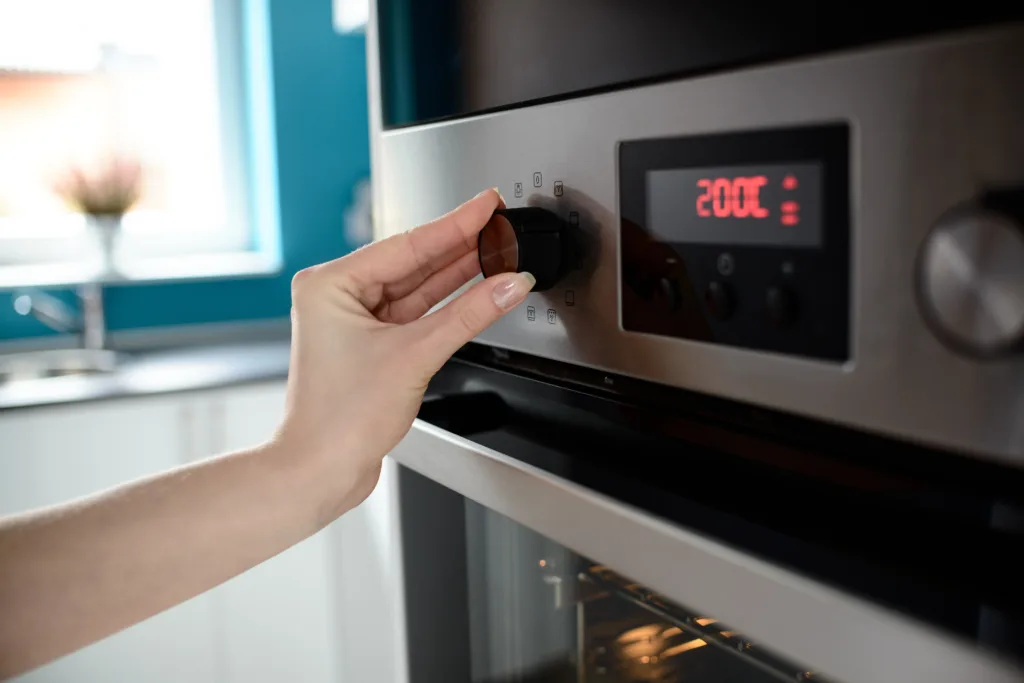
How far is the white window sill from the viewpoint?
81.3 inches

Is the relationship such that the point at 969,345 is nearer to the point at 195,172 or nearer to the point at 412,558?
the point at 412,558

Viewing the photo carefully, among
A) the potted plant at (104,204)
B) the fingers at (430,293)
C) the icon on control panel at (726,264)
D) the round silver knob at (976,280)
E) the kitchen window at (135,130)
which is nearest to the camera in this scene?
the round silver knob at (976,280)

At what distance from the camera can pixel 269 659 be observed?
69.8 inches

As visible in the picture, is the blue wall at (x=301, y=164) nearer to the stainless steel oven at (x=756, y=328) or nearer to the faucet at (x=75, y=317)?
the faucet at (x=75, y=317)

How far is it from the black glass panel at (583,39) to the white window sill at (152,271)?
165cm

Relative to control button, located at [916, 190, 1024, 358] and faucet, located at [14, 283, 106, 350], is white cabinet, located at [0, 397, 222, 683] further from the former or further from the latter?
control button, located at [916, 190, 1024, 358]

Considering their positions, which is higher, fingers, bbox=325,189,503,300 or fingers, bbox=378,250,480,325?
fingers, bbox=325,189,503,300

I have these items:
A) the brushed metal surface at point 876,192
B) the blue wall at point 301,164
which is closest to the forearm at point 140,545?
the brushed metal surface at point 876,192

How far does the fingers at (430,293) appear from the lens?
23.0 inches

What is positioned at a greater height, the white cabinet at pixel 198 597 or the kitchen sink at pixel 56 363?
the kitchen sink at pixel 56 363

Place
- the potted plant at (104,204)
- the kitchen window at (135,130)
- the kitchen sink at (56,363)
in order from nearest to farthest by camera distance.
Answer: the kitchen sink at (56,363) → the potted plant at (104,204) → the kitchen window at (135,130)

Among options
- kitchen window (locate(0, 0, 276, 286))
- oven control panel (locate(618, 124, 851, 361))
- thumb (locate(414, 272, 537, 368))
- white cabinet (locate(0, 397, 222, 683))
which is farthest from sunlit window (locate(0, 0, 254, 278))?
oven control panel (locate(618, 124, 851, 361))

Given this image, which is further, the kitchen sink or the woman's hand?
the kitchen sink

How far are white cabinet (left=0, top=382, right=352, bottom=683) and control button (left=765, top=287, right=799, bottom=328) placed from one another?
1.48m
